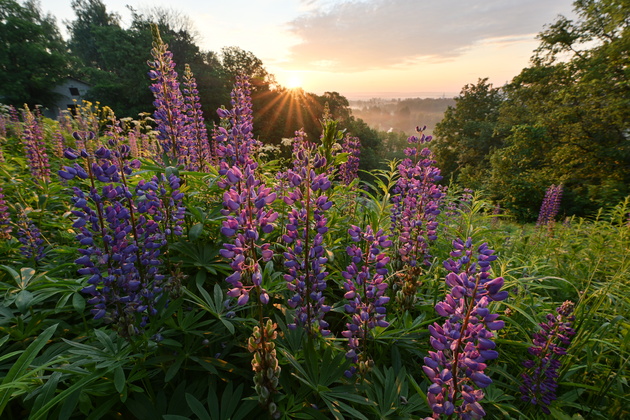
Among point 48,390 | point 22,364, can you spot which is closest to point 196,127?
point 22,364

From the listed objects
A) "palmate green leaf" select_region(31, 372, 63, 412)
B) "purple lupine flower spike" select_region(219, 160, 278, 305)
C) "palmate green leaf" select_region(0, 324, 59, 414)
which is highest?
"purple lupine flower spike" select_region(219, 160, 278, 305)

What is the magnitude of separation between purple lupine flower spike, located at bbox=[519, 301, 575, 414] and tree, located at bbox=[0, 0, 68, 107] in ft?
172

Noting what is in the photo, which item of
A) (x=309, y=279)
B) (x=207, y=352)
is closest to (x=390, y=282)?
(x=309, y=279)

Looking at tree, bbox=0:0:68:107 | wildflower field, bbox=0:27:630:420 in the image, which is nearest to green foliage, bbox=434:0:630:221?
wildflower field, bbox=0:27:630:420

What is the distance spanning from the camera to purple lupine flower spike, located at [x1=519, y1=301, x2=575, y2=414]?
7.58 feet

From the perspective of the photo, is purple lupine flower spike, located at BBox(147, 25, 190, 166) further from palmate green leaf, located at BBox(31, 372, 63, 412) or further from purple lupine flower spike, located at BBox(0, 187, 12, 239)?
palmate green leaf, located at BBox(31, 372, 63, 412)

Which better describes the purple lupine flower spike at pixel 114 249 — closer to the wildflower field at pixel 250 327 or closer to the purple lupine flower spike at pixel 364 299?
the wildflower field at pixel 250 327

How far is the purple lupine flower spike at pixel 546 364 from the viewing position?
2.31 meters

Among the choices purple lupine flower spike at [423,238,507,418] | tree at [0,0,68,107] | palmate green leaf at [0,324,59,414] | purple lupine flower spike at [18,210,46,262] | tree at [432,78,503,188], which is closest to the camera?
purple lupine flower spike at [423,238,507,418]

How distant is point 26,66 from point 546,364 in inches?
2290

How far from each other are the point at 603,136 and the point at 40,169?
1278 inches

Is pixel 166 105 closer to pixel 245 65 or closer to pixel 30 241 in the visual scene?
pixel 30 241

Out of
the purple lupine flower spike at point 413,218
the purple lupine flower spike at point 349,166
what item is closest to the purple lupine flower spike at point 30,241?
the purple lupine flower spike at point 413,218

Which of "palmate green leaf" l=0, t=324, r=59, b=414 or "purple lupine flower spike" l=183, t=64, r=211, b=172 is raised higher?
"purple lupine flower spike" l=183, t=64, r=211, b=172
